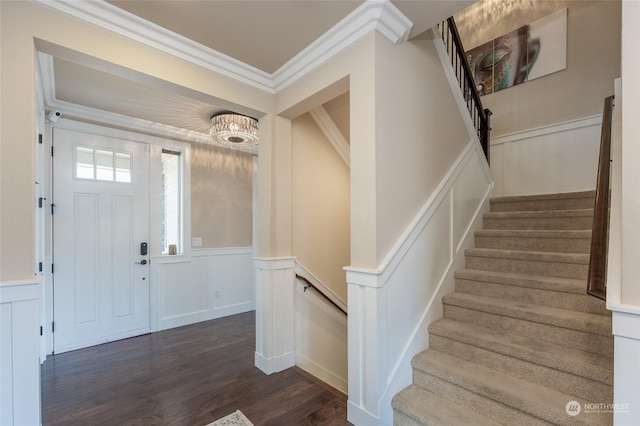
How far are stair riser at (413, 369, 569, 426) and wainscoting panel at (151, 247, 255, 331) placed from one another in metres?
3.18

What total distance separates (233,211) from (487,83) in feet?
14.2

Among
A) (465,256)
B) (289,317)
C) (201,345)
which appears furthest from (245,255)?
(465,256)

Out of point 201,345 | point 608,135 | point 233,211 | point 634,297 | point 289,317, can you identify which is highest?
point 608,135

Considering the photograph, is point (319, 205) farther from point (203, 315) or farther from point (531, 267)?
point (203, 315)

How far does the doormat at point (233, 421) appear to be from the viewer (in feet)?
6.49

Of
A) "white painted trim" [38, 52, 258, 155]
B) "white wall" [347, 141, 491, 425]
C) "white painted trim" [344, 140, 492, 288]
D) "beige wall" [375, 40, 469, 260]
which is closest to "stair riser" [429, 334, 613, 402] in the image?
"white wall" [347, 141, 491, 425]

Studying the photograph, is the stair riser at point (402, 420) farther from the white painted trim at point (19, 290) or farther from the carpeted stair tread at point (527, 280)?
the white painted trim at point (19, 290)

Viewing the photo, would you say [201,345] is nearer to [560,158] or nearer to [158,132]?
[158,132]

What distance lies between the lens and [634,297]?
111cm

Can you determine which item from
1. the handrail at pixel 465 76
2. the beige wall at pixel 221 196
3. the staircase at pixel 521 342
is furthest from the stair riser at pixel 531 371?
the beige wall at pixel 221 196

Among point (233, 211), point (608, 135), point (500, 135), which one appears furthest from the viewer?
point (233, 211)

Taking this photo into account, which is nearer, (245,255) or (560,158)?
(560,158)

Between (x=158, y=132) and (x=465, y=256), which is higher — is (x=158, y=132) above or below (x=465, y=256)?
above

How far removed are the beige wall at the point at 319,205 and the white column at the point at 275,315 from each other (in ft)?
0.89
